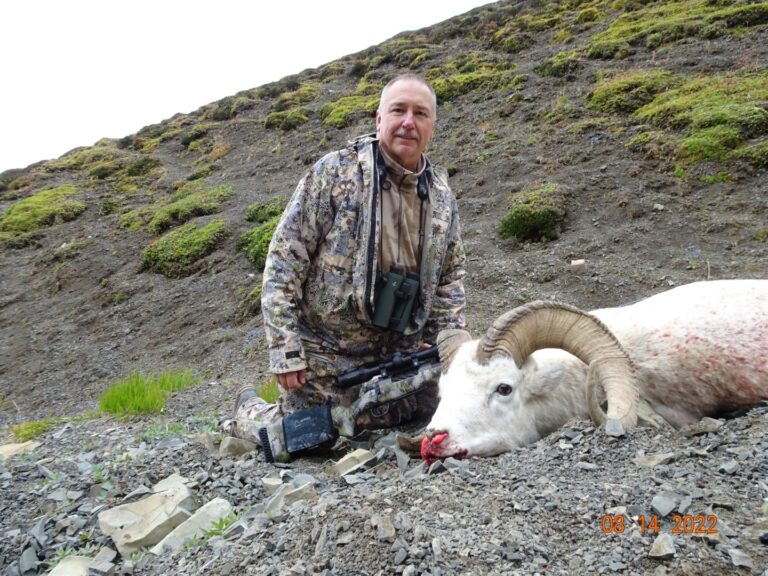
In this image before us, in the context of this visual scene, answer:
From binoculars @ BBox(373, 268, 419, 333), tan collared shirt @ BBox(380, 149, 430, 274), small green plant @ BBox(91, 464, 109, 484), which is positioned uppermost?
tan collared shirt @ BBox(380, 149, 430, 274)

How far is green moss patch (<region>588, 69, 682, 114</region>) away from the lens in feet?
55.7

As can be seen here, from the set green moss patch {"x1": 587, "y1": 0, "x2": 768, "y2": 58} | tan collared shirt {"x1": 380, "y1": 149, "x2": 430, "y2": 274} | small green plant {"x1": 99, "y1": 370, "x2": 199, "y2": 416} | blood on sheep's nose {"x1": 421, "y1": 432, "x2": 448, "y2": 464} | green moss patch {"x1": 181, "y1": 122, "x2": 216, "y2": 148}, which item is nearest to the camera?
blood on sheep's nose {"x1": 421, "y1": 432, "x2": 448, "y2": 464}

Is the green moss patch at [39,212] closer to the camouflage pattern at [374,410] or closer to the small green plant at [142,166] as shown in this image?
the small green plant at [142,166]

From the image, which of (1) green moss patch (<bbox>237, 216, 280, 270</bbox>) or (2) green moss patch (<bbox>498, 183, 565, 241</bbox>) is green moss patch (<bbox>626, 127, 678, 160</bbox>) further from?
(1) green moss patch (<bbox>237, 216, 280, 270</bbox>)

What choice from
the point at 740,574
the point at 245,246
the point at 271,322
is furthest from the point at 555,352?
the point at 245,246

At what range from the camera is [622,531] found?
2.42 meters

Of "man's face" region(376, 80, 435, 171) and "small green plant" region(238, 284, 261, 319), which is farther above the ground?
"man's face" region(376, 80, 435, 171)

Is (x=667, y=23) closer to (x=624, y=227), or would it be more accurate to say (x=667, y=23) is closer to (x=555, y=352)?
(x=624, y=227)

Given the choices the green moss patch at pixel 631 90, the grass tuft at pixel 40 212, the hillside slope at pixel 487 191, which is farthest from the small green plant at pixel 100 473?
the grass tuft at pixel 40 212

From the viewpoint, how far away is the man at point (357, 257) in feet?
17.8

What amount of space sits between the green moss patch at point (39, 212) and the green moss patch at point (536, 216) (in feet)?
74.5

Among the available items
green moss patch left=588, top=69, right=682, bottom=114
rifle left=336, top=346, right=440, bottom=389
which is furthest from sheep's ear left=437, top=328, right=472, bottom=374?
green moss patch left=588, top=69, right=682, bottom=114

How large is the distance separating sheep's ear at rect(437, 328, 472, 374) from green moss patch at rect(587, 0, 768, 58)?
66.1 feet

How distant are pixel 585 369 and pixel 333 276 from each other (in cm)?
242
